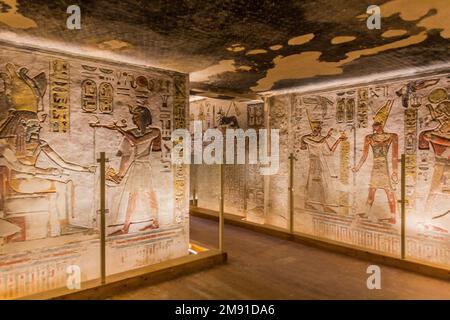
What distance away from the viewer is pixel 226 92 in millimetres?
5969

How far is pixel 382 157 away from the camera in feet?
16.5

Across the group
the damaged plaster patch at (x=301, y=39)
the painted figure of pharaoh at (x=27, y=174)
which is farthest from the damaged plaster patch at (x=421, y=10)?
the painted figure of pharaoh at (x=27, y=174)

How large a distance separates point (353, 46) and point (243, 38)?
4.09ft

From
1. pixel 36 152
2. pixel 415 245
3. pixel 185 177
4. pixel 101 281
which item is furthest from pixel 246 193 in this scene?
pixel 36 152

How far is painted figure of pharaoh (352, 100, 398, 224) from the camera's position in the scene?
490cm

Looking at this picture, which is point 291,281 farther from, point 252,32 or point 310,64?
point 252,32

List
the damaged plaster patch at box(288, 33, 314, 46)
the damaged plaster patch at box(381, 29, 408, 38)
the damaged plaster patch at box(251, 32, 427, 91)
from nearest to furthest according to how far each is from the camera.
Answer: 1. the damaged plaster patch at box(381, 29, 408, 38)
2. the damaged plaster patch at box(288, 33, 314, 46)
3. the damaged plaster patch at box(251, 32, 427, 91)

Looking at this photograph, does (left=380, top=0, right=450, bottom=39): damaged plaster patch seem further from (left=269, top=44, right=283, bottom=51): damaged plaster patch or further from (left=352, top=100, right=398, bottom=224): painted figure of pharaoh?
(left=352, top=100, right=398, bottom=224): painted figure of pharaoh

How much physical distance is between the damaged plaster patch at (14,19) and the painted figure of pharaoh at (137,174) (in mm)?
1381

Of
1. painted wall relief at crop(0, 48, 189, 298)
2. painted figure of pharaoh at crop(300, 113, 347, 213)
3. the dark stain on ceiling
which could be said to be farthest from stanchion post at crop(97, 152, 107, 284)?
painted figure of pharaoh at crop(300, 113, 347, 213)

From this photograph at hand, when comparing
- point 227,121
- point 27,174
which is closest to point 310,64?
point 27,174

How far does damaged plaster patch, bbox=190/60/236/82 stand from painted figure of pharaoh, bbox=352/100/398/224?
2.44 m

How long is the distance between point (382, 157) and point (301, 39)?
270cm
